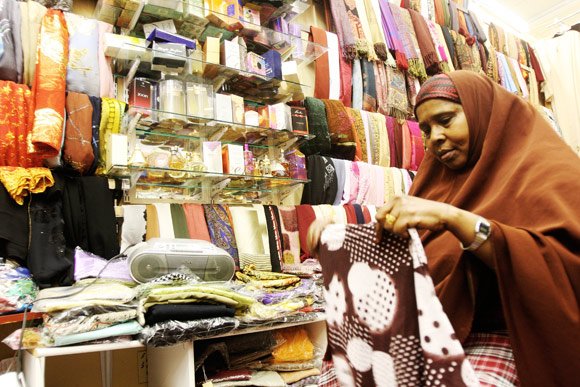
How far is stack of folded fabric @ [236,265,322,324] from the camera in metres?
1.67

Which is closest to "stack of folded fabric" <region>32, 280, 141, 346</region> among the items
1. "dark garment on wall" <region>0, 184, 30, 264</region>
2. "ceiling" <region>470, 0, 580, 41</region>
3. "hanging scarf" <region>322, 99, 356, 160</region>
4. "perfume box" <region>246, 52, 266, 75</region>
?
"dark garment on wall" <region>0, 184, 30, 264</region>

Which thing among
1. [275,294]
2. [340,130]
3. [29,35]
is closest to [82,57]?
[29,35]

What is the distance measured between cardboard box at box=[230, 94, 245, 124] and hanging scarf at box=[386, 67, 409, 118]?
144 cm

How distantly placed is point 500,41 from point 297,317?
4498 millimetres

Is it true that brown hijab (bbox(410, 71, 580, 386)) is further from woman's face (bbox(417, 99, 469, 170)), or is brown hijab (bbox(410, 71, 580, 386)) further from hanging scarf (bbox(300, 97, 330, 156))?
hanging scarf (bbox(300, 97, 330, 156))

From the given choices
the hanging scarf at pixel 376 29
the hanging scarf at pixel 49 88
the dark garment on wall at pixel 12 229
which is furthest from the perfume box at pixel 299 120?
the dark garment on wall at pixel 12 229

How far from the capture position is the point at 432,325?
769 mm

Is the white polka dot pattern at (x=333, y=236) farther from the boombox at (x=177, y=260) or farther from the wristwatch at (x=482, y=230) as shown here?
the boombox at (x=177, y=260)

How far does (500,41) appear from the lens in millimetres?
4797

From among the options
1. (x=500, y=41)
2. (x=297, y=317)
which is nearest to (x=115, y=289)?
(x=297, y=317)

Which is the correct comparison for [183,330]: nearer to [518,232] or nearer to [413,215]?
[413,215]

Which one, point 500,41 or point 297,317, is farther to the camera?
point 500,41

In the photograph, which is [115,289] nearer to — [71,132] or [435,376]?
[71,132]

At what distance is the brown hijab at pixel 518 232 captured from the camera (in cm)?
80
